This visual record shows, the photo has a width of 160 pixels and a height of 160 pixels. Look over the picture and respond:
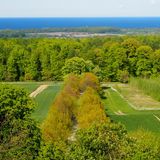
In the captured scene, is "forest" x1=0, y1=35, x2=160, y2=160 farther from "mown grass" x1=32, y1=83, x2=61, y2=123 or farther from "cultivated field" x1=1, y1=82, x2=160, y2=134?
"mown grass" x1=32, y1=83, x2=61, y2=123

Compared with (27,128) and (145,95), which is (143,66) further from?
(27,128)

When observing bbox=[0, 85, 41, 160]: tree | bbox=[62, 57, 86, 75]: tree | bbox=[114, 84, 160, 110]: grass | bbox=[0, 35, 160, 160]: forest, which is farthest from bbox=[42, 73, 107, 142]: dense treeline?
bbox=[62, 57, 86, 75]: tree

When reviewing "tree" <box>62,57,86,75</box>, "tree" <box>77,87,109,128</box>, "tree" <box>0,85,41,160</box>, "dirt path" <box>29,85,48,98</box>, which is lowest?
"dirt path" <box>29,85,48,98</box>

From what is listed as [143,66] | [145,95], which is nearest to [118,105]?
[145,95]

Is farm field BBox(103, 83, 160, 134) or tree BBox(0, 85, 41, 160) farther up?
tree BBox(0, 85, 41, 160)

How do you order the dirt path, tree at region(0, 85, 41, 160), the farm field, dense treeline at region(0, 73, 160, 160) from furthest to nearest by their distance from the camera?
the dirt path, the farm field, tree at region(0, 85, 41, 160), dense treeline at region(0, 73, 160, 160)

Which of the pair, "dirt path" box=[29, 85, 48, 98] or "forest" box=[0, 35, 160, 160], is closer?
"forest" box=[0, 35, 160, 160]

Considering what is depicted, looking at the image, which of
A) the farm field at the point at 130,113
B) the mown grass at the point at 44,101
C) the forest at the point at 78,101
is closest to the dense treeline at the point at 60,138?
the forest at the point at 78,101
